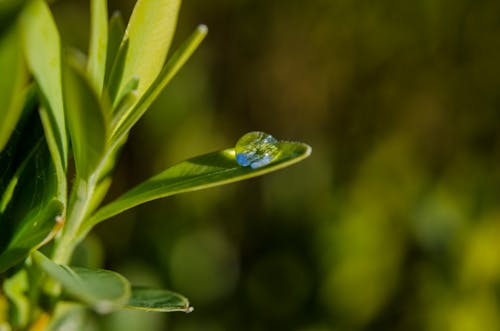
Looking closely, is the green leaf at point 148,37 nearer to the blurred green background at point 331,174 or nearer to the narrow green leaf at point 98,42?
the narrow green leaf at point 98,42

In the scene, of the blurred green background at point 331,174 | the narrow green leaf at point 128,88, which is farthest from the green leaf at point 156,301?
the blurred green background at point 331,174

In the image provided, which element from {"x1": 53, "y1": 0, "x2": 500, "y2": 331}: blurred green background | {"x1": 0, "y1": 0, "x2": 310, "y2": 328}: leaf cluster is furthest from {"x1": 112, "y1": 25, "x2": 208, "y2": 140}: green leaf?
{"x1": 53, "y1": 0, "x2": 500, "y2": 331}: blurred green background

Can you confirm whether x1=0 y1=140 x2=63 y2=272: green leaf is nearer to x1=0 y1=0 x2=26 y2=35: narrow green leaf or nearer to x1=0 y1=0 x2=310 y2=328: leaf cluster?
x1=0 y1=0 x2=310 y2=328: leaf cluster

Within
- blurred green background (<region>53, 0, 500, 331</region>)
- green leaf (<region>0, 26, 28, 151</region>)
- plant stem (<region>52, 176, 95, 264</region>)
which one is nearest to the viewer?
green leaf (<region>0, 26, 28, 151</region>)

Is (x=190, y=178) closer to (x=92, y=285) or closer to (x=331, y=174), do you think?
(x=92, y=285)

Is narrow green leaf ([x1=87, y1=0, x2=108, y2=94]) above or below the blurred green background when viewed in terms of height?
above

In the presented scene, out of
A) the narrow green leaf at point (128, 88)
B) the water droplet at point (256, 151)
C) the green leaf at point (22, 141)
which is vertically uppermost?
the narrow green leaf at point (128, 88)

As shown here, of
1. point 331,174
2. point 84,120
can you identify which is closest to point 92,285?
point 84,120
